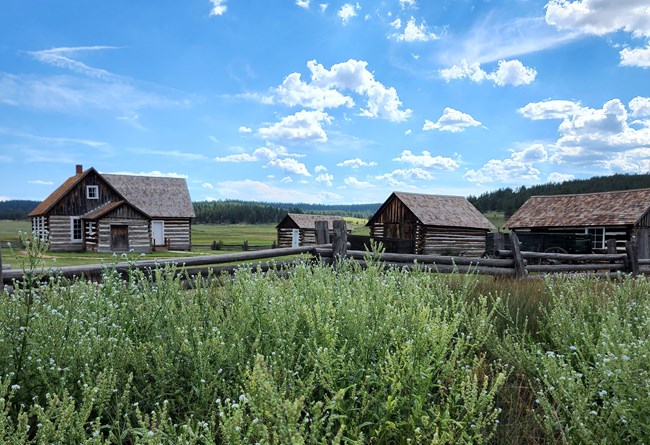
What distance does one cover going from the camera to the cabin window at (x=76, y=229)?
33.1 meters

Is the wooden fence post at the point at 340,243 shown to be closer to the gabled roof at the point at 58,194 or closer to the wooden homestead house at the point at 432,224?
the wooden homestead house at the point at 432,224

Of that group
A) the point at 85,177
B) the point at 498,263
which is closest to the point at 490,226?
the point at 498,263

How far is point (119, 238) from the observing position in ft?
106

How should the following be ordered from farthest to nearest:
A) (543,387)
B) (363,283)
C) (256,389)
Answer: (363,283)
(543,387)
(256,389)

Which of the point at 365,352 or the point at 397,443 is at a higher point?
the point at 365,352

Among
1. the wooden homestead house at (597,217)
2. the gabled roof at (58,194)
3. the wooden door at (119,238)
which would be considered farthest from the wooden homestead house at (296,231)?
the wooden homestead house at (597,217)

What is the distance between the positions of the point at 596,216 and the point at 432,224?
9.39m

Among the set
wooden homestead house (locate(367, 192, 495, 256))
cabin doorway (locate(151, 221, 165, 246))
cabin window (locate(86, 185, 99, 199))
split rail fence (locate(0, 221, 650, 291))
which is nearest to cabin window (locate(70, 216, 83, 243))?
cabin window (locate(86, 185, 99, 199))

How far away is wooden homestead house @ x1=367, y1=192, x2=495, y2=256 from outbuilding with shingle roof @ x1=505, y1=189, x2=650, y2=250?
2.61 m

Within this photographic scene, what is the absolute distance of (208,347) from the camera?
10.8 feet

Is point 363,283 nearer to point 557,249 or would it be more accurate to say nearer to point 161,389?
point 161,389

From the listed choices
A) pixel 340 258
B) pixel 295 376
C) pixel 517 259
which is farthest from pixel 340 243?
pixel 295 376

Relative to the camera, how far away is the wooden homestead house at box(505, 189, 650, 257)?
87.9 feet

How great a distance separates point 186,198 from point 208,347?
3611cm
